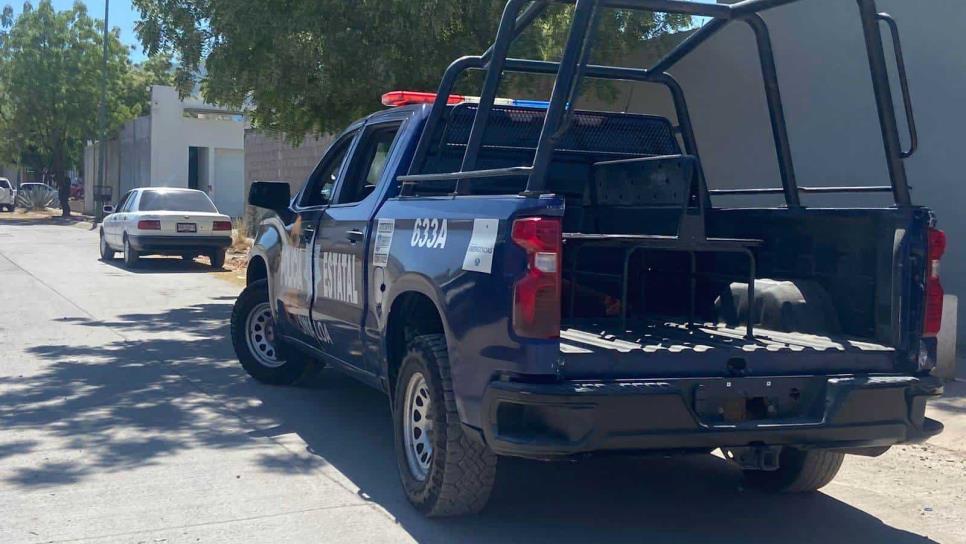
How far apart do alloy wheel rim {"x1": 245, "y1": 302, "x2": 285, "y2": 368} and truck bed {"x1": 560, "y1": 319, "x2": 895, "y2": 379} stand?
392 cm

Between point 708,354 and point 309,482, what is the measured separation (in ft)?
8.25

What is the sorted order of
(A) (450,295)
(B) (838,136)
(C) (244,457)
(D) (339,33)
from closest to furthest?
(A) (450,295) → (C) (244,457) → (B) (838,136) → (D) (339,33)

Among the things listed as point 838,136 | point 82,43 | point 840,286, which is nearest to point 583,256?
point 840,286

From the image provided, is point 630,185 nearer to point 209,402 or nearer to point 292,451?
point 292,451

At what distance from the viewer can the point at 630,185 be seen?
6301 mm

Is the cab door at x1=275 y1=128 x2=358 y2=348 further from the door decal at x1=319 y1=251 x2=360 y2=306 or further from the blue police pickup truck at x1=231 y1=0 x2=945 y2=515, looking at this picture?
the door decal at x1=319 y1=251 x2=360 y2=306

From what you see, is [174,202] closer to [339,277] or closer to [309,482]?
[339,277]

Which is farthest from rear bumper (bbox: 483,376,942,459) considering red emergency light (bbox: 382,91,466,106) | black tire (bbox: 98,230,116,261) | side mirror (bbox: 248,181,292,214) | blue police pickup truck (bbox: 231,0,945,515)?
black tire (bbox: 98,230,116,261)

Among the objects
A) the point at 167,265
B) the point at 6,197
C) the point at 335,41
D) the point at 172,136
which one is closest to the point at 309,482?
the point at 335,41

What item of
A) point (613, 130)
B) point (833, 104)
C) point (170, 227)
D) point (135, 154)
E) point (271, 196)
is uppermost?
point (135, 154)

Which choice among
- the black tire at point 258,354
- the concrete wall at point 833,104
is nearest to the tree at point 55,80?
the concrete wall at point 833,104

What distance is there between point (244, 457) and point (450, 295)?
2.37 meters

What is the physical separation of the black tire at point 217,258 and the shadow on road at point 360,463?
10.7 m

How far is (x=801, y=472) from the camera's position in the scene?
6008mm
